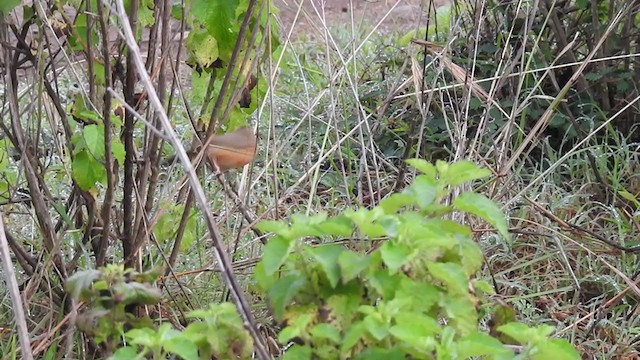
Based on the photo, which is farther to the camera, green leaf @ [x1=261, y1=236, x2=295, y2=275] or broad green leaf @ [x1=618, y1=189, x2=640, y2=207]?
broad green leaf @ [x1=618, y1=189, x2=640, y2=207]

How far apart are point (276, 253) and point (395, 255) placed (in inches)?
6.3

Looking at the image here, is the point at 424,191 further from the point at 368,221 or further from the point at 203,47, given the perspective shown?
the point at 203,47

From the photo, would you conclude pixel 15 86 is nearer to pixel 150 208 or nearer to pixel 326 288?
pixel 150 208

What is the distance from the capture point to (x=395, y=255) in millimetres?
1164

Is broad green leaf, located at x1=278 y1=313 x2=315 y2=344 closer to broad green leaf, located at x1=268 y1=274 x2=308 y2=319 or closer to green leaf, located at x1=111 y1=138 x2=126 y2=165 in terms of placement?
broad green leaf, located at x1=268 y1=274 x2=308 y2=319

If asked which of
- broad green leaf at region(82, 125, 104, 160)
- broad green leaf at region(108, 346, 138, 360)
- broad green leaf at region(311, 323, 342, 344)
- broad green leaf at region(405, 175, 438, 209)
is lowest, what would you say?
broad green leaf at region(108, 346, 138, 360)

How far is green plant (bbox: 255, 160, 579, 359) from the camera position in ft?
3.77

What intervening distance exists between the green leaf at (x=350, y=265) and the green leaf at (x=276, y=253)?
0.07 metres

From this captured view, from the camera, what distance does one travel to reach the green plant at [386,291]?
115 cm

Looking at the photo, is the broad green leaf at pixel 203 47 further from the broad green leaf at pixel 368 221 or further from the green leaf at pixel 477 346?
the green leaf at pixel 477 346

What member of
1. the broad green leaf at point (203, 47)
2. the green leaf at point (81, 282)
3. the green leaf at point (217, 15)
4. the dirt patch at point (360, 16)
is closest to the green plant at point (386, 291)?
the green leaf at point (81, 282)

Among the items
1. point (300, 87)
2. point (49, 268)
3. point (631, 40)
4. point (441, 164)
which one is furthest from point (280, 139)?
point (441, 164)

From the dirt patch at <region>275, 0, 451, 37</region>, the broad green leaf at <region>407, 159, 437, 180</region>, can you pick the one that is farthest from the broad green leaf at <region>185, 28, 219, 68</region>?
the dirt patch at <region>275, 0, 451, 37</region>

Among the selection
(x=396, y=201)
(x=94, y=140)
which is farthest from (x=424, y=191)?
(x=94, y=140)
